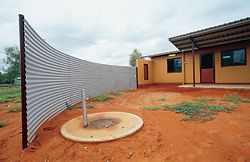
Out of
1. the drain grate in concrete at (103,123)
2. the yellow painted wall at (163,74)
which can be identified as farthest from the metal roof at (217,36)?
the drain grate in concrete at (103,123)

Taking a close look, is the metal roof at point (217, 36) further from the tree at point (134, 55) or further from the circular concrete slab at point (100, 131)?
the tree at point (134, 55)

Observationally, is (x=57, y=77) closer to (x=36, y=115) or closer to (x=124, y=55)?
(x=36, y=115)

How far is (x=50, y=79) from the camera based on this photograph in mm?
4133

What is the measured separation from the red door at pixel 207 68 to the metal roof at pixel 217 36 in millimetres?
995

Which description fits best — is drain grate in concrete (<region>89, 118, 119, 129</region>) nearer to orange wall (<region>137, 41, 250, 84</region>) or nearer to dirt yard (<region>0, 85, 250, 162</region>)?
dirt yard (<region>0, 85, 250, 162</region>)

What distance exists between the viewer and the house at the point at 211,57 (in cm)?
819

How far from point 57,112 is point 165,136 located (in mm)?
3394

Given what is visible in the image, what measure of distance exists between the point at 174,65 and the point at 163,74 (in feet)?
4.25

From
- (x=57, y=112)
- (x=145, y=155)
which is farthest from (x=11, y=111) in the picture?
(x=145, y=155)

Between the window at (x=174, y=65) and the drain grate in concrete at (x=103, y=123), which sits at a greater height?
the window at (x=174, y=65)

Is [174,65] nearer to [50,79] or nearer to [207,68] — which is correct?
[207,68]

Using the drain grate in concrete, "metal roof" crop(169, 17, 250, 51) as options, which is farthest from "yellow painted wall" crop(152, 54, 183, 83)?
the drain grate in concrete

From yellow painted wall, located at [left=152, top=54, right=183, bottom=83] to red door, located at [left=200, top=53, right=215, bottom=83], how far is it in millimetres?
1734

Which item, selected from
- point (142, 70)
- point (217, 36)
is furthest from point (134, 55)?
point (217, 36)
